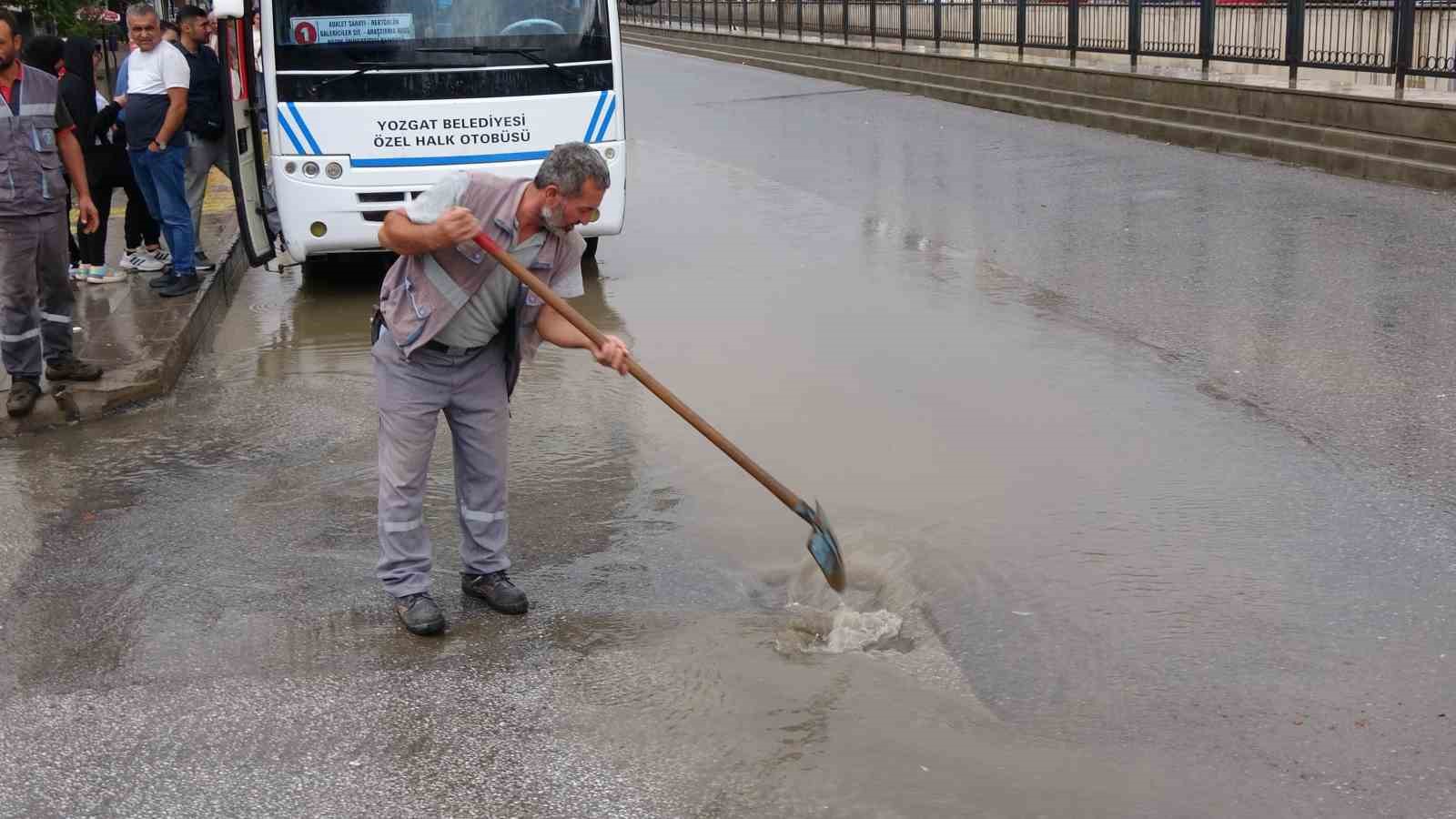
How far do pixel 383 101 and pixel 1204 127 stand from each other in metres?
9.02

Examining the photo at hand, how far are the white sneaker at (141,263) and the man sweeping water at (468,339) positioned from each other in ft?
19.3

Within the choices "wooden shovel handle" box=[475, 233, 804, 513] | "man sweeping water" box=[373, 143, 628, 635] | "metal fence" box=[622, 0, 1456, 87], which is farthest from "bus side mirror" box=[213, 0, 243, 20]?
"metal fence" box=[622, 0, 1456, 87]

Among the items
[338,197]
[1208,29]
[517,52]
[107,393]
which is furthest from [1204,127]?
[107,393]

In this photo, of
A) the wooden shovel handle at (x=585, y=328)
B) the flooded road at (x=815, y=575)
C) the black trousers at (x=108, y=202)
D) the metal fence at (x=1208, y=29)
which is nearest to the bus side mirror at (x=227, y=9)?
the black trousers at (x=108, y=202)

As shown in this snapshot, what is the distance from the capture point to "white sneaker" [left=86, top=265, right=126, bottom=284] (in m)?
9.60

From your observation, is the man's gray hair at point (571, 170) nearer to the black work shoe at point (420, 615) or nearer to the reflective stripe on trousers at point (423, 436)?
the reflective stripe on trousers at point (423, 436)

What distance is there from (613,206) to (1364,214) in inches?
201

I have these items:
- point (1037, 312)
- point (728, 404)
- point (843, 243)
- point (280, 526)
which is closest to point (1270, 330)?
point (1037, 312)

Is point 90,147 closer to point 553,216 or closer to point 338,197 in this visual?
point 338,197

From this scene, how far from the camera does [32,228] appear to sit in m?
6.76

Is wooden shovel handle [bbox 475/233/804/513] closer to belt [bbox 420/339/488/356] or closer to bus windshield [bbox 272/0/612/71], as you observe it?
belt [bbox 420/339/488/356]

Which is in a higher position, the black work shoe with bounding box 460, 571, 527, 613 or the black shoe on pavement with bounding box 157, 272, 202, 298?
the black shoe on pavement with bounding box 157, 272, 202, 298

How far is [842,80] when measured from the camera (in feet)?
88.7

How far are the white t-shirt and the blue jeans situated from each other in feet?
1.17
